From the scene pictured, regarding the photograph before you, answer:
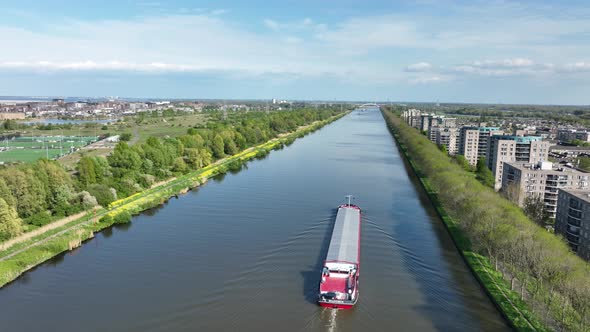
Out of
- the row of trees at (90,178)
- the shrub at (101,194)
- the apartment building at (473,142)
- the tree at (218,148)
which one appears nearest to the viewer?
the row of trees at (90,178)

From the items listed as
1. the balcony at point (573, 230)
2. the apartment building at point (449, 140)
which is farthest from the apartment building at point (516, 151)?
the balcony at point (573, 230)

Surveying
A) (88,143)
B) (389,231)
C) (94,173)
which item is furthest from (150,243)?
(88,143)

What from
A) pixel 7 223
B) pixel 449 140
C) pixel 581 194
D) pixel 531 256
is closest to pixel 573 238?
pixel 581 194

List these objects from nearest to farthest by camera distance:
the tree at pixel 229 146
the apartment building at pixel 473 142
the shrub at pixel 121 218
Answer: the shrub at pixel 121 218, the tree at pixel 229 146, the apartment building at pixel 473 142

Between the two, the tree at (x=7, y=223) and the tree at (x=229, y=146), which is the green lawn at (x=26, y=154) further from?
the tree at (x=7, y=223)

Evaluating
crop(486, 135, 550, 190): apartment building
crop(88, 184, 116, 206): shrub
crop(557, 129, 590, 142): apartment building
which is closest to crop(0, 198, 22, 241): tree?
crop(88, 184, 116, 206): shrub

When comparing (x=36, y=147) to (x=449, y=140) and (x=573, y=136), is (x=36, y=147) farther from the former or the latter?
(x=573, y=136)
